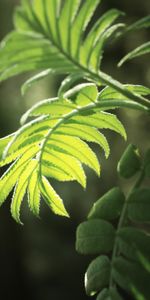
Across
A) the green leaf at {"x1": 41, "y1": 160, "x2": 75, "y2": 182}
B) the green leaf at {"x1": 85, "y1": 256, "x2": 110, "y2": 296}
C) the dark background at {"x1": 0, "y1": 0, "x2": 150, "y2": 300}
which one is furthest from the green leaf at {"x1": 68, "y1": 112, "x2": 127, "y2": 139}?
the dark background at {"x1": 0, "y1": 0, "x2": 150, "y2": 300}

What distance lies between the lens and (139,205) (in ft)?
3.02

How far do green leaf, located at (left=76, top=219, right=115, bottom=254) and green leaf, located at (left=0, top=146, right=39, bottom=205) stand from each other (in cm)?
16

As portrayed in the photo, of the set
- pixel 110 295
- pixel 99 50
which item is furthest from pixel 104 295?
pixel 99 50

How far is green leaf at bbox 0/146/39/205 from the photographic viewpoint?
1.01 meters

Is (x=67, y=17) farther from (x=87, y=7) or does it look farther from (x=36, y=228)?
(x=36, y=228)

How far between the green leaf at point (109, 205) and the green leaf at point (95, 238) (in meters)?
0.03

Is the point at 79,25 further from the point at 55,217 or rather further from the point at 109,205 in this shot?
the point at 55,217

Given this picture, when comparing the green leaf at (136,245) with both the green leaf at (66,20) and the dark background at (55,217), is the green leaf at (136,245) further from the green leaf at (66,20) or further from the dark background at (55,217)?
the dark background at (55,217)

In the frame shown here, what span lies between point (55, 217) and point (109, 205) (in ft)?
35.4

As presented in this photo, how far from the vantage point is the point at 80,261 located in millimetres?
10250

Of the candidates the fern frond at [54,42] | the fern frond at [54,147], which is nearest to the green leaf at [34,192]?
the fern frond at [54,147]

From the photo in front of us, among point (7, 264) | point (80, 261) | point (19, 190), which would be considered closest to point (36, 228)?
point (80, 261)

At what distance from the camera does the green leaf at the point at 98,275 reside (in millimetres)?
889

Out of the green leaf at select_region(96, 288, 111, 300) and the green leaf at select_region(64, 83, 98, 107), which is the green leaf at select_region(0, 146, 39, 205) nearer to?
the green leaf at select_region(64, 83, 98, 107)
